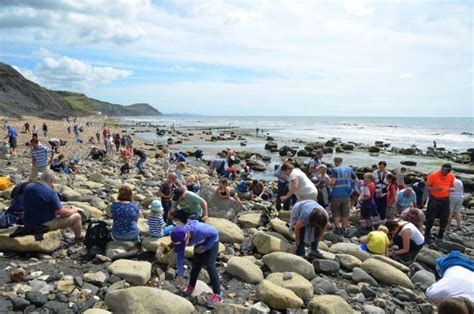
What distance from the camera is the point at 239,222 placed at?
1070 centimetres

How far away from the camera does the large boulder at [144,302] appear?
206 inches

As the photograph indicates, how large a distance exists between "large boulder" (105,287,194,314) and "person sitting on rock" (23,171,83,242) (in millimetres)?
2532

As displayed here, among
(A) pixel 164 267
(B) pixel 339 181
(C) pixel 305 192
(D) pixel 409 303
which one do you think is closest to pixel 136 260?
(A) pixel 164 267

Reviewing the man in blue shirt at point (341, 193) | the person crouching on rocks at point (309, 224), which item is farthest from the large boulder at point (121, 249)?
the man in blue shirt at point (341, 193)

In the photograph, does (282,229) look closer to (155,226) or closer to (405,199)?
(155,226)

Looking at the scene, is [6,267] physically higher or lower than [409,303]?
higher

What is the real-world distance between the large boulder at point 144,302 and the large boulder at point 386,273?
166 inches

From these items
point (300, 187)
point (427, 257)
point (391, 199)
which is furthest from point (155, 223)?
point (391, 199)

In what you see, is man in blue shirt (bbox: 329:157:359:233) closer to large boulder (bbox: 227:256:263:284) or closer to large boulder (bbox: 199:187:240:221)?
large boulder (bbox: 199:187:240:221)

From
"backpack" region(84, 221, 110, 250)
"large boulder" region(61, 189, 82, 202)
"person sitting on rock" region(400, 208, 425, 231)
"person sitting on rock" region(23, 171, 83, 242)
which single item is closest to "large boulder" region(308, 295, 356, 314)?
"backpack" region(84, 221, 110, 250)

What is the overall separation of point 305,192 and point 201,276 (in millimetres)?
3562

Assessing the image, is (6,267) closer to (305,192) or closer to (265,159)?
(305,192)

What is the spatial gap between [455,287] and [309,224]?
358 centimetres

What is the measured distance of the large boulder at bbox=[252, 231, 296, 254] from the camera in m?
8.30
